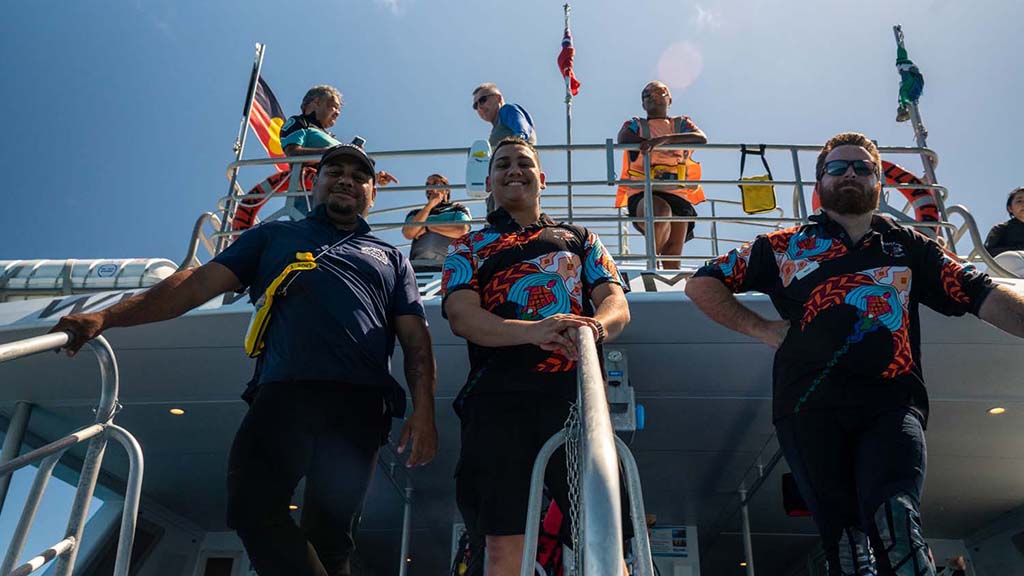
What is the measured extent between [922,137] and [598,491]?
4549 mm

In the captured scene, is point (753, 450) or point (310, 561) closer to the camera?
point (310, 561)

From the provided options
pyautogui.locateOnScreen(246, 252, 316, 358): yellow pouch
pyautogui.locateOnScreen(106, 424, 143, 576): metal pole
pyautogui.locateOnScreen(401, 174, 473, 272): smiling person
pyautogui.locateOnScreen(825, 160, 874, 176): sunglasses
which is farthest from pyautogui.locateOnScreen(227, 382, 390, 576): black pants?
pyautogui.locateOnScreen(401, 174, 473, 272): smiling person

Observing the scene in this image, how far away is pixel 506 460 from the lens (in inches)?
67.9

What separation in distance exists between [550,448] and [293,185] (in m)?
3.02

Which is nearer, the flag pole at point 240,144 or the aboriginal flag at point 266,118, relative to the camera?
the flag pole at point 240,144

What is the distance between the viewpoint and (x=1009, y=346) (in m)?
3.64

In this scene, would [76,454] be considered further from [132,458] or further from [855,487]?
[855,487]

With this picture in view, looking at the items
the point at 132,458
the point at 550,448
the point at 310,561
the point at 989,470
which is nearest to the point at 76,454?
the point at 132,458

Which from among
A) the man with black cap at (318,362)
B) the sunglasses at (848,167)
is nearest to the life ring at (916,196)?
the sunglasses at (848,167)

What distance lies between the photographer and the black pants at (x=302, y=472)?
168 cm

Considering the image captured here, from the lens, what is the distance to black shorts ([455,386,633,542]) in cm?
170

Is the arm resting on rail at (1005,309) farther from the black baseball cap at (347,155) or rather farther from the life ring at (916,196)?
the life ring at (916,196)

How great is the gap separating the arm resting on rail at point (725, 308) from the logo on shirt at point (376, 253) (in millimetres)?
960

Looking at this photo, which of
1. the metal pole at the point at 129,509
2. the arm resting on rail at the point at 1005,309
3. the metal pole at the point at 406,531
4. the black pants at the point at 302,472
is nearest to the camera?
the black pants at the point at 302,472
